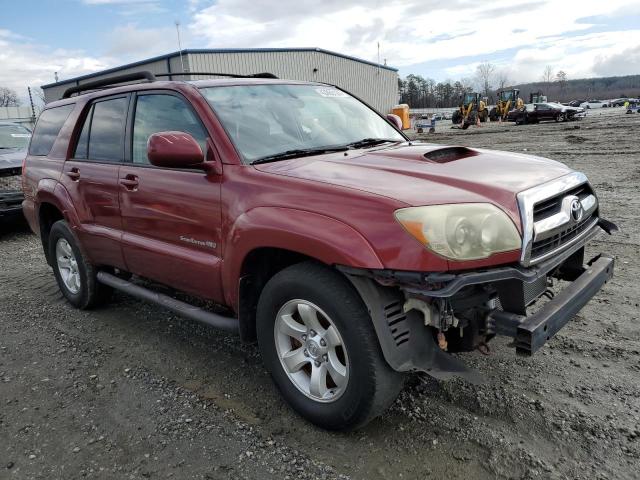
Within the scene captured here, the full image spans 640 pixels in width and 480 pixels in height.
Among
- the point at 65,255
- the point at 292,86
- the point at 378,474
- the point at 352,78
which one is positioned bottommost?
the point at 378,474

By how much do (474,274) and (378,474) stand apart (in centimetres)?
106

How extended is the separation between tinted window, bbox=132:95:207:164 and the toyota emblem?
2.18 meters

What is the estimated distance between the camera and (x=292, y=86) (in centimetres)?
389

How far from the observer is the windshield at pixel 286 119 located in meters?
3.23

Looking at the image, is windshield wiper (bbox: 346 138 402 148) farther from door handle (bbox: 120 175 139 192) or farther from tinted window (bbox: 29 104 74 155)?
tinted window (bbox: 29 104 74 155)

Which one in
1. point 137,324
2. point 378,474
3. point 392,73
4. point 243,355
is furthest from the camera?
point 392,73

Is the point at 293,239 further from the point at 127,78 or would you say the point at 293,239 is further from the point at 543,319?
the point at 127,78

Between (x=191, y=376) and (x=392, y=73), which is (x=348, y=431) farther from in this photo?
(x=392, y=73)

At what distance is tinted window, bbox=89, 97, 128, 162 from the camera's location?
3.96 metres

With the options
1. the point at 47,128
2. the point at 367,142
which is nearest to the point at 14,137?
the point at 47,128

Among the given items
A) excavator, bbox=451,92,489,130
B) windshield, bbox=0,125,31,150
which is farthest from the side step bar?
excavator, bbox=451,92,489,130

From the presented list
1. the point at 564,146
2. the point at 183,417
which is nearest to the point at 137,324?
the point at 183,417

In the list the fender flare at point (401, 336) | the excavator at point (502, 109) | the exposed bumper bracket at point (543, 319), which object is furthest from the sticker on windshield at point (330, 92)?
the excavator at point (502, 109)

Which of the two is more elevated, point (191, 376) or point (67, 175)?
point (67, 175)
